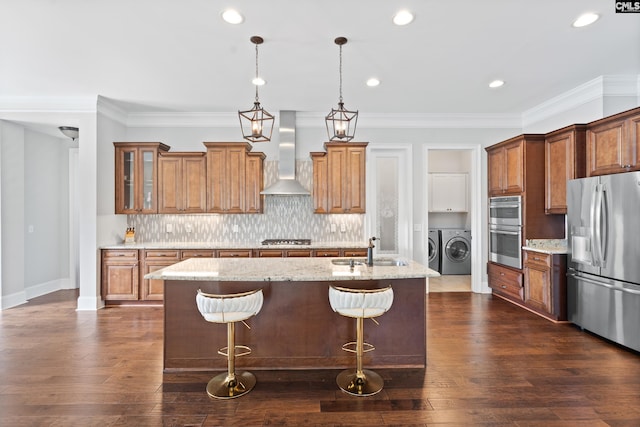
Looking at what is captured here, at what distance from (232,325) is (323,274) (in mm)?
801

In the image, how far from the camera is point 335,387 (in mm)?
2623

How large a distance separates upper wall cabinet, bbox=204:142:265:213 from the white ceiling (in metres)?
0.74

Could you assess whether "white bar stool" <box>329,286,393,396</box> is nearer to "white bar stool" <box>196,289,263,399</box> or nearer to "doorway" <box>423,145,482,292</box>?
"white bar stool" <box>196,289,263,399</box>

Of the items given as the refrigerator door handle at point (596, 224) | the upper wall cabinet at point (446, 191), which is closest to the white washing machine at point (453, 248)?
the upper wall cabinet at point (446, 191)

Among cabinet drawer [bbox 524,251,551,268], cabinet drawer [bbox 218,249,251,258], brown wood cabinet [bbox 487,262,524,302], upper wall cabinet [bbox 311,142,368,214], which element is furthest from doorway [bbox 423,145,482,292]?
cabinet drawer [bbox 218,249,251,258]

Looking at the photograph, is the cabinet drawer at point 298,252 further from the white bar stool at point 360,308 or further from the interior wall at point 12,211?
the interior wall at point 12,211

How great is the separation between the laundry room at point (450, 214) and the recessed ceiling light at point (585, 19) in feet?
13.9

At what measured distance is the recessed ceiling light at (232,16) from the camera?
271cm

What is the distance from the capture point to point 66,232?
588 cm

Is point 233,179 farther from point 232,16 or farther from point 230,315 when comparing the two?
point 230,315

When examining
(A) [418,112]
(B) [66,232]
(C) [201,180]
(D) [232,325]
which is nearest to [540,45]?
(A) [418,112]

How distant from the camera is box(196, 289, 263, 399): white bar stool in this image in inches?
97.0

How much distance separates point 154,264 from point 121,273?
0.48 metres

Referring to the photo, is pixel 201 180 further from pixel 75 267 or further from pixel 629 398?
pixel 629 398
